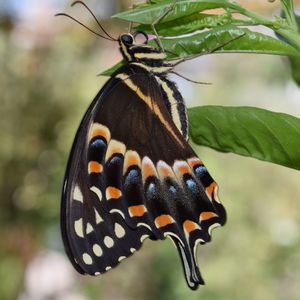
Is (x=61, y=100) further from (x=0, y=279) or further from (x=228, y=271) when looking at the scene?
(x=228, y=271)

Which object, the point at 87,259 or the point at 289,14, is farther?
the point at 87,259

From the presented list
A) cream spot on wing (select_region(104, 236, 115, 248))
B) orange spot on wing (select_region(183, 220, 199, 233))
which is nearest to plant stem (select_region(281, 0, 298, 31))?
orange spot on wing (select_region(183, 220, 199, 233))

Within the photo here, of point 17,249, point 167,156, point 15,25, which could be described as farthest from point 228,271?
point 167,156

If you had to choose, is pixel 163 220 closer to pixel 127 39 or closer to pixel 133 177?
pixel 133 177

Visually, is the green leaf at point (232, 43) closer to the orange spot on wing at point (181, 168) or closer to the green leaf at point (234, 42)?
the green leaf at point (234, 42)

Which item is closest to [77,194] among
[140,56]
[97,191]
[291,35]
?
[97,191]

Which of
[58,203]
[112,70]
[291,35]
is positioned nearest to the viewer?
[291,35]
